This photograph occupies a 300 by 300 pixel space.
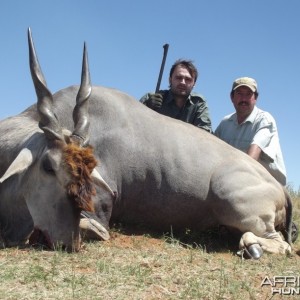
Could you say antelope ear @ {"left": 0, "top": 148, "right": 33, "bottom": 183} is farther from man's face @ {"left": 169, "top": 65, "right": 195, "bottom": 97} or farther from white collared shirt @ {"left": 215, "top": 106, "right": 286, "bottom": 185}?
man's face @ {"left": 169, "top": 65, "right": 195, "bottom": 97}

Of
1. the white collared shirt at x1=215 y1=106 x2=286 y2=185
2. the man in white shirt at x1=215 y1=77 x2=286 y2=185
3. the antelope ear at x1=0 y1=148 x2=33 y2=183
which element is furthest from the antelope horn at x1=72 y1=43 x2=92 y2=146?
the white collared shirt at x1=215 y1=106 x2=286 y2=185

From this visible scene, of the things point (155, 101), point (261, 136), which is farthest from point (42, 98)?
point (261, 136)

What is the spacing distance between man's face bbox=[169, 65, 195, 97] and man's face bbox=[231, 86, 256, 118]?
84 cm

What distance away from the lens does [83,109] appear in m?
5.00

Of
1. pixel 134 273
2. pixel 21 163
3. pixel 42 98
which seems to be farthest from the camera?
pixel 42 98

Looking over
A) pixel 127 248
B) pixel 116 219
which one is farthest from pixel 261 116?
pixel 127 248

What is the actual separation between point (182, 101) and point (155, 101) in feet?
1.64

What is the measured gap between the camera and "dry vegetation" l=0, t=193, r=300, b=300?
3.13m

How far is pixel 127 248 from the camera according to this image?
475 centimetres

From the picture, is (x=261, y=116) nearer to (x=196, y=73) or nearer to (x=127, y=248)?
(x=196, y=73)

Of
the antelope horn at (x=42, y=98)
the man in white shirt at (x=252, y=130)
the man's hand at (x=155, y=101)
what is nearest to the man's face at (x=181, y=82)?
the man's hand at (x=155, y=101)

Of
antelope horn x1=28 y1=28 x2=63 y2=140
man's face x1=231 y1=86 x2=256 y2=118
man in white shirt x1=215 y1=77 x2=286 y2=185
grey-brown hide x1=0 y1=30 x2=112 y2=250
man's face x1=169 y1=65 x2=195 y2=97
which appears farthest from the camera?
man's face x1=169 y1=65 x2=195 y2=97

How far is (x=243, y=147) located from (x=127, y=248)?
3179 mm

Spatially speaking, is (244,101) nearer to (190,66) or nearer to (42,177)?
(190,66)
